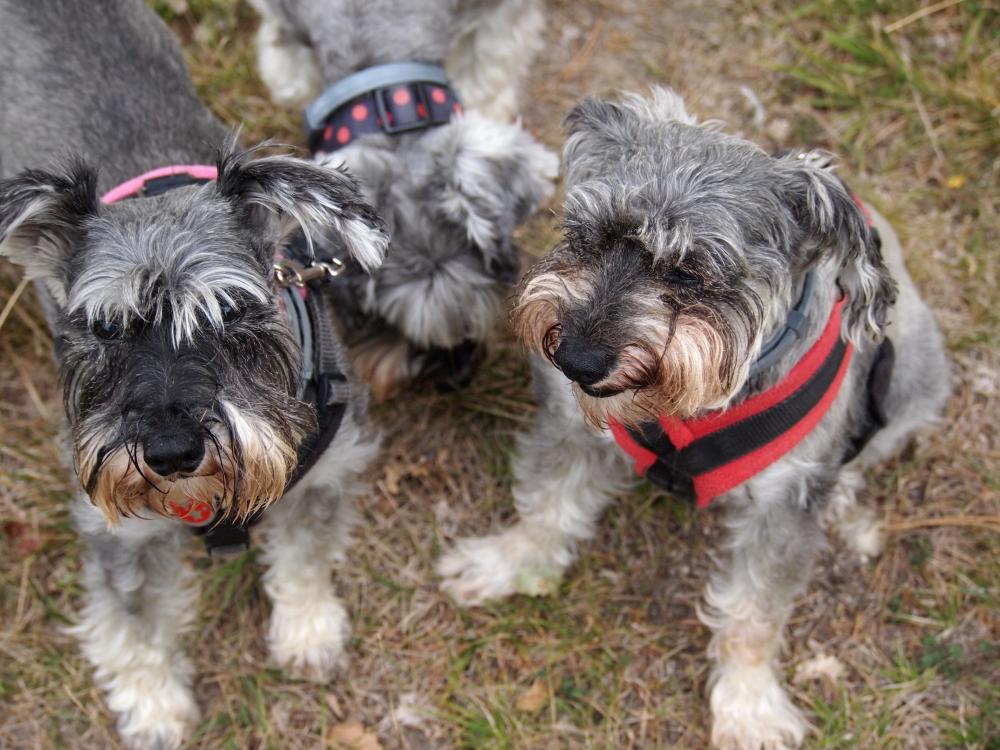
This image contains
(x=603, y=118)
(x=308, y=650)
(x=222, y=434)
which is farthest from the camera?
(x=308, y=650)

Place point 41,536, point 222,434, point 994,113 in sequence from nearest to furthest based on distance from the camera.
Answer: point 222,434
point 41,536
point 994,113

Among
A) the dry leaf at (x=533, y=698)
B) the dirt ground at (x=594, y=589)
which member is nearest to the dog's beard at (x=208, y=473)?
the dirt ground at (x=594, y=589)

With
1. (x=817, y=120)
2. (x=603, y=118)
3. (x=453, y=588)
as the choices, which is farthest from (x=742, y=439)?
(x=817, y=120)

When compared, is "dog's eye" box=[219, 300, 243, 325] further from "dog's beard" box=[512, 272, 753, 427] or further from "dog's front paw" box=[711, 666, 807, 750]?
"dog's front paw" box=[711, 666, 807, 750]

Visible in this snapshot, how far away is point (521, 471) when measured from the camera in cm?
463

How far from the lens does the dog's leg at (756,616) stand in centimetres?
393

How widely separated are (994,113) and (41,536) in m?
5.95

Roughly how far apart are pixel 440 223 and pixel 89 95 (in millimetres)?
1633

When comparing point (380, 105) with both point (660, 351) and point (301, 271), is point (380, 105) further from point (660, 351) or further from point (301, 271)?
point (660, 351)

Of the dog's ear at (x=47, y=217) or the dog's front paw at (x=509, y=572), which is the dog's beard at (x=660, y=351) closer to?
the dog's ear at (x=47, y=217)

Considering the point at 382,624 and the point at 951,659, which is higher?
the point at 382,624

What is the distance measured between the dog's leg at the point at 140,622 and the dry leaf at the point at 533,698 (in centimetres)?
159

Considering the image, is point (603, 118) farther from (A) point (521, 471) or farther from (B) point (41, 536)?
(B) point (41, 536)

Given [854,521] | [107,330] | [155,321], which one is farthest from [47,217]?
[854,521]
